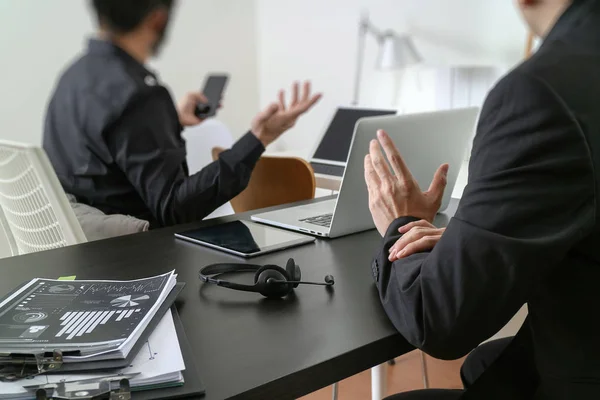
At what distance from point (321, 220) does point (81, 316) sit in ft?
2.04

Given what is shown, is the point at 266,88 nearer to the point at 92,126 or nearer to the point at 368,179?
the point at 92,126

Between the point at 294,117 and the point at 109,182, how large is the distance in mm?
500

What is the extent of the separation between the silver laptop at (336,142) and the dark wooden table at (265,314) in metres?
0.93

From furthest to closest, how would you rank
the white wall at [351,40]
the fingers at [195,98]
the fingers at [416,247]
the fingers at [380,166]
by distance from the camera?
the white wall at [351,40] → the fingers at [195,98] → the fingers at [380,166] → the fingers at [416,247]

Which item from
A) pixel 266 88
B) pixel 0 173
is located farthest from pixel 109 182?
pixel 266 88

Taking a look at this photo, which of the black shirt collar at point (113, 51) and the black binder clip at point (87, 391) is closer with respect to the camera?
the black binder clip at point (87, 391)

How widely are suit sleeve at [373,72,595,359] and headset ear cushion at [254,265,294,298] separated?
0.22 m

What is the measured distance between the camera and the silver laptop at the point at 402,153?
1120 mm

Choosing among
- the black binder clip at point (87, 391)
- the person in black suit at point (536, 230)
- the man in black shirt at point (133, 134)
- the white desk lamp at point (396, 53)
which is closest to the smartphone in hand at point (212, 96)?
the man in black shirt at point (133, 134)

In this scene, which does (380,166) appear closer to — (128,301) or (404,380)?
(128,301)

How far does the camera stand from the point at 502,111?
676 millimetres

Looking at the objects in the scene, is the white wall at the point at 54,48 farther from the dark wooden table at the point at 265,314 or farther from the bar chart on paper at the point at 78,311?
the bar chart on paper at the point at 78,311

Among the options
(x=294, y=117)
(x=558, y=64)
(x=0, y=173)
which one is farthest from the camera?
(x=294, y=117)

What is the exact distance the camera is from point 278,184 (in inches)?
79.9
